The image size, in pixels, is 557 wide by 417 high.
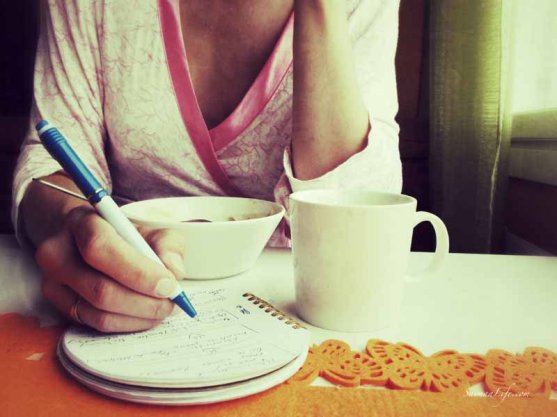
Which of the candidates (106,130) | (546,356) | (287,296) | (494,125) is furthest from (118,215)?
(494,125)

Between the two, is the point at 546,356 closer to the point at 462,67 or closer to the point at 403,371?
the point at 403,371

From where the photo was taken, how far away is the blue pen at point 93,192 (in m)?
Result: 0.37

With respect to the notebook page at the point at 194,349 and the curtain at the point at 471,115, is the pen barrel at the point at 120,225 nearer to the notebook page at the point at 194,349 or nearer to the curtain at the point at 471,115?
the notebook page at the point at 194,349

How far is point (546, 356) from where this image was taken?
372 mm

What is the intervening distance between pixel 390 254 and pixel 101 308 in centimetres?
23

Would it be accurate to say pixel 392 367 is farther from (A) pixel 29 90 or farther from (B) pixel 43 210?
(A) pixel 29 90

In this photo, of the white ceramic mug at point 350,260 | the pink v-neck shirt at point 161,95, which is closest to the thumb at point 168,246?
the white ceramic mug at point 350,260

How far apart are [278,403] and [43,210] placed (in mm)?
395

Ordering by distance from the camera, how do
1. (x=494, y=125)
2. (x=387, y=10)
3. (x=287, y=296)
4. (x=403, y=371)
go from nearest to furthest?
(x=403, y=371) < (x=287, y=296) < (x=387, y=10) < (x=494, y=125)

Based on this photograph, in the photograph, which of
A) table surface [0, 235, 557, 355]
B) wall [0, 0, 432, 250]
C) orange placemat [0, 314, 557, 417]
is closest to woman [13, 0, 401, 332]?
table surface [0, 235, 557, 355]

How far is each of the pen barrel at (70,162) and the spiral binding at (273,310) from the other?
17 cm

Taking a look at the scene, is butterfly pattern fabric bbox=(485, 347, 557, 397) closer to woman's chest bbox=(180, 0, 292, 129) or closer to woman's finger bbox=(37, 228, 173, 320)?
woman's finger bbox=(37, 228, 173, 320)

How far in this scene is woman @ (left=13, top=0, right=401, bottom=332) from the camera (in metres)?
0.65

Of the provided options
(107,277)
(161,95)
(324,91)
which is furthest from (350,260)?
(161,95)
